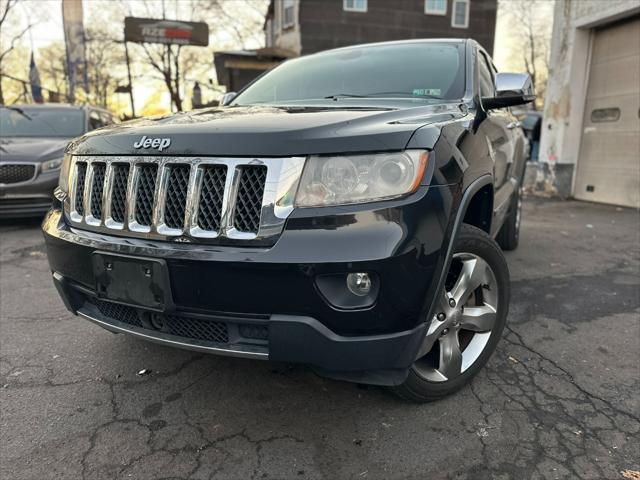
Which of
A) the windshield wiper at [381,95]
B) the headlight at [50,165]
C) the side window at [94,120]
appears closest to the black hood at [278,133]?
the windshield wiper at [381,95]

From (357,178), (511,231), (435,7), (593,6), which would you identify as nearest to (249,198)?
(357,178)

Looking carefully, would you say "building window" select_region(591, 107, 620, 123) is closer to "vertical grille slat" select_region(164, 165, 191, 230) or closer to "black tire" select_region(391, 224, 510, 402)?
"black tire" select_region(391, 224, 510, 402)

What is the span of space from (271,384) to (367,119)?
1354mm

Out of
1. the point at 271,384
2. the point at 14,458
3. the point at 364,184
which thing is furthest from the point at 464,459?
the point at 14,458

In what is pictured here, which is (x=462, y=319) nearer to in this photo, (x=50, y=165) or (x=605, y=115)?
(x=50, y=165)

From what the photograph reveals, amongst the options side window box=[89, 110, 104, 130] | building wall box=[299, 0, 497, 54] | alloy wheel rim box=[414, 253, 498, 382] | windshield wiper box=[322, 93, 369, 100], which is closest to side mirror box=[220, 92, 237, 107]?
windshield wiper box=[322, 93, 369, 100]

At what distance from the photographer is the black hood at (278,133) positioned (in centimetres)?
168

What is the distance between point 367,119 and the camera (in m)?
1.88

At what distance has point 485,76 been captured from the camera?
3.39 meters

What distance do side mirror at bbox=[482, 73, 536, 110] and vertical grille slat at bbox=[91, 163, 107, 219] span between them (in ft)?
6.57

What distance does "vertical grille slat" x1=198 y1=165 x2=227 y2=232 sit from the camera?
1734 millimetres

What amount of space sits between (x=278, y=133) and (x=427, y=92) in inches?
52.1

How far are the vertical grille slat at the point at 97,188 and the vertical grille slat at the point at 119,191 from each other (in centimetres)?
9

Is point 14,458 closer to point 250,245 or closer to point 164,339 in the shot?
point 164,339
